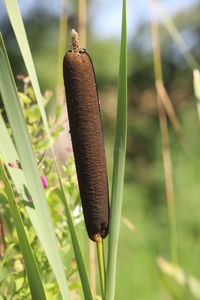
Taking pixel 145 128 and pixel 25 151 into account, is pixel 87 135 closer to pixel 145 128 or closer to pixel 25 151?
pixel 25 151

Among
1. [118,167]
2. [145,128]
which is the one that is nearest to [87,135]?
[118,167]

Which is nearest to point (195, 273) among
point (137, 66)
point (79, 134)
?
point (79, 134)

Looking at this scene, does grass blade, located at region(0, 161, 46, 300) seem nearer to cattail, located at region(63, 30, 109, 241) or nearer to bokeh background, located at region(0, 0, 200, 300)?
cattail, located at region(63, 30, 109, 241)

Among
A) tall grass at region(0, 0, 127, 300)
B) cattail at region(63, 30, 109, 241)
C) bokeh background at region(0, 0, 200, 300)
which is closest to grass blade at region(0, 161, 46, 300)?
tall grass at region(0, 0, 127, 300)

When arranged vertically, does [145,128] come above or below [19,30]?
below

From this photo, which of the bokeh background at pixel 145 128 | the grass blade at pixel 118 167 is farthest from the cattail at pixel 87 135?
the bokeh background at pixel 145 128

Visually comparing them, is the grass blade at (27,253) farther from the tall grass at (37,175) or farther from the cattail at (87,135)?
the cattail at (87,135)
